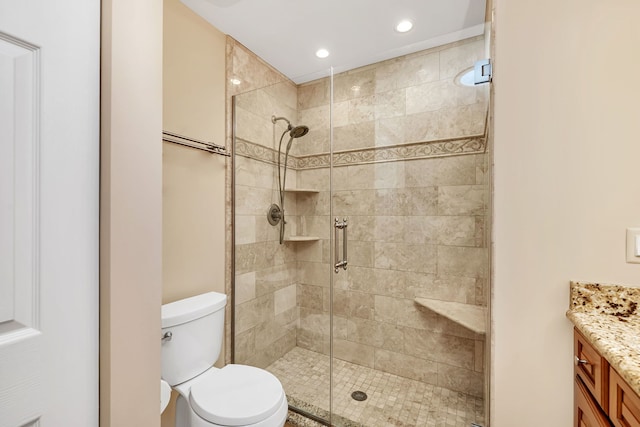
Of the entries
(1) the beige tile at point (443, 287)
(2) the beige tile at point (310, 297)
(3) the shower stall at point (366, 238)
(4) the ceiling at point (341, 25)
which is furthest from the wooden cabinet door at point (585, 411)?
(4) the ceiling at point (341, 25)

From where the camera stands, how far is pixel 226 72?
76.7 inches

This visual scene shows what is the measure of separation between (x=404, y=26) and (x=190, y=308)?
6.87 feet

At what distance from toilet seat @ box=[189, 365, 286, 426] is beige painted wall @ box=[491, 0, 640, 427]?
94cm

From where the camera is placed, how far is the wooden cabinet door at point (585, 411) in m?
0.82

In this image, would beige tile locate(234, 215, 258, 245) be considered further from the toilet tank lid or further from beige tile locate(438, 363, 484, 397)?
beige tile locate(438, 363, 484, 397)

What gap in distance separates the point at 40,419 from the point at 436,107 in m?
2.20

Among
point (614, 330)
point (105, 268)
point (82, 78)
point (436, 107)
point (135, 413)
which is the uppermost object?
point (436, 107)

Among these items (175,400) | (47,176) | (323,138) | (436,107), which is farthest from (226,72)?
(175,400)

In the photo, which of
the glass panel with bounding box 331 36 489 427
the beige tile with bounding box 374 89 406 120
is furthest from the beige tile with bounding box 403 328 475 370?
the beige tile with bounding box 374 89 406 120

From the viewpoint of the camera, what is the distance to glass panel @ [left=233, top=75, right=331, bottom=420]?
203cm

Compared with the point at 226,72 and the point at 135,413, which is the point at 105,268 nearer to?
the point at 135,413

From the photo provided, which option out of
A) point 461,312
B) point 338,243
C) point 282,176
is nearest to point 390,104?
point 282,176

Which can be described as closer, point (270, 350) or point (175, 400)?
point (175, 400)

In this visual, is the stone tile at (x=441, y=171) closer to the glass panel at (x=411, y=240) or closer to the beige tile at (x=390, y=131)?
the glass panel at (x=411, y=240)
